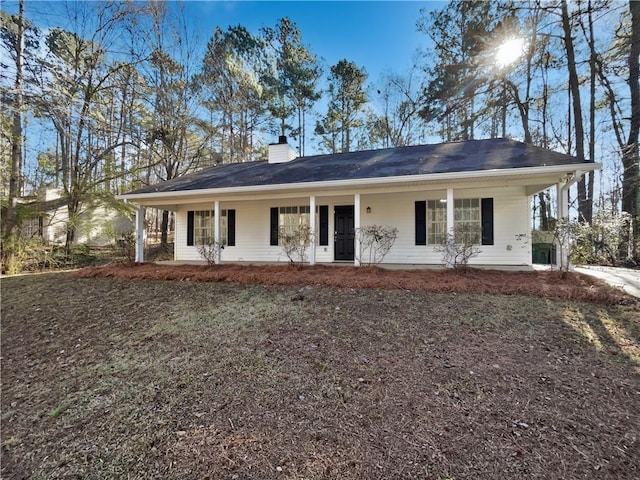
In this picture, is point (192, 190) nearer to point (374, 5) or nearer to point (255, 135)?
point (374, 5)

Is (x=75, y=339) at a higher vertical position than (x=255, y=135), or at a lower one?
lower

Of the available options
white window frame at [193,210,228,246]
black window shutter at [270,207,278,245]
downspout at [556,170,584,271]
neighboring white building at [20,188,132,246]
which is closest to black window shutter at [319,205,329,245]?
black window shutter at [270,207,278,245]

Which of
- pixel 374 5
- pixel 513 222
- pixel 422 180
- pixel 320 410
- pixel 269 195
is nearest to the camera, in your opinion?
pixel 320 410

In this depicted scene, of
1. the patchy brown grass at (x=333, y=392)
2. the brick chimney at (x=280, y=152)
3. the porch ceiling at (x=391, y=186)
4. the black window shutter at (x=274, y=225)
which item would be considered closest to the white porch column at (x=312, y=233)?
the porch ceiling at (x=391, y=186)

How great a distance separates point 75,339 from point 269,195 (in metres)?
5.32

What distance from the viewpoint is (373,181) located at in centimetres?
717

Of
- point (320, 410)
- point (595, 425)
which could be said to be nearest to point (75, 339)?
point (320, 410)

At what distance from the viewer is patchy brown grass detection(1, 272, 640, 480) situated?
203 cm

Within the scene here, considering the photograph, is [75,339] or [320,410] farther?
[75,339]

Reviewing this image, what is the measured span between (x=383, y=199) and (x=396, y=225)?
2.81 ft

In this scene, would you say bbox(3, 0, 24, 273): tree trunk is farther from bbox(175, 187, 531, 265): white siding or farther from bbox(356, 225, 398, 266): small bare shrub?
bbox(356, 225, 398, 266): small bare shrub

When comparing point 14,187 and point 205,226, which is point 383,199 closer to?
point 205,226

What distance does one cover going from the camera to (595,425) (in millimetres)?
2230

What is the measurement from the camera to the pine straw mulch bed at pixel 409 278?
→ 16.5 ft
